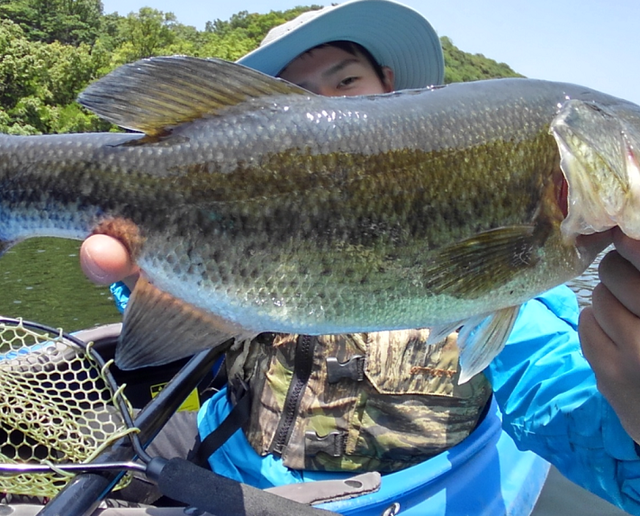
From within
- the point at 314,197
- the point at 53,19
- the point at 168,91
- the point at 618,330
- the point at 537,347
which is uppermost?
the point at 53,19

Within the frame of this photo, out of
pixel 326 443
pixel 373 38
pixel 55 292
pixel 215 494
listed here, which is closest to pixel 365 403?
pixel 326 443

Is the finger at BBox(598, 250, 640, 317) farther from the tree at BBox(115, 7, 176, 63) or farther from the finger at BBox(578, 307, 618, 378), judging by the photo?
the tree at BBox(115, 7, 176, 63)

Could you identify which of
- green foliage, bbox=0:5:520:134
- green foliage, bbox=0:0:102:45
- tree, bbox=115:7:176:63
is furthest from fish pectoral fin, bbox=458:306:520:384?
green foliage, bbox=0:0:102:45

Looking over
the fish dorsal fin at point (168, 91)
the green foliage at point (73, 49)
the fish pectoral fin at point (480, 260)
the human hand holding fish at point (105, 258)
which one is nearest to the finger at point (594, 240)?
the fish pectoral fin at point (480, 260)

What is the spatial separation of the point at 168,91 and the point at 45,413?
1703mm

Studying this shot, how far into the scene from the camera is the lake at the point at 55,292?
11.0 m

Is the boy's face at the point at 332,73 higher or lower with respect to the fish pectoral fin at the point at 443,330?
higher

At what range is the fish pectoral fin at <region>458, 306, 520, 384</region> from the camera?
1614 mm

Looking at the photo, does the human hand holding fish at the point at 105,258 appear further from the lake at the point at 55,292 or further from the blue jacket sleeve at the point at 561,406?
the lake at the point at 55,292

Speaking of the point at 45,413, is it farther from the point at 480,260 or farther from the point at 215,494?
the point at 480,260

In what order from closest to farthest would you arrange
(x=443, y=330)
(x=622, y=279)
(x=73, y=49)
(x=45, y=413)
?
(x=622, y=279), (x=443, y=330), (x=45, y=413), (x=73, y=49)

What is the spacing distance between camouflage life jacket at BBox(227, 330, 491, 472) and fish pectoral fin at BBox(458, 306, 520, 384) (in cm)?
79

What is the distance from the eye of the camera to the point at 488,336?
163cm

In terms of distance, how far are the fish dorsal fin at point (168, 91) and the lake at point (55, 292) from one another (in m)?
9.82
